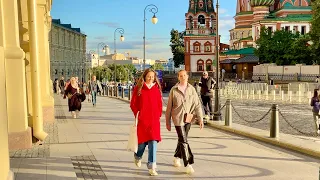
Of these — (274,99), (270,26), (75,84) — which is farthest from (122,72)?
(75,84)

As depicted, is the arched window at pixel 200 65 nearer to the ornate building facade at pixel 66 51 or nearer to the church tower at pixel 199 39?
the church tower at pixel 199 39

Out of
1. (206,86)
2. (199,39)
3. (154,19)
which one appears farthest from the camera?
(199,39)

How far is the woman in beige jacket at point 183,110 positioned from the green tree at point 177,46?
77420 mm

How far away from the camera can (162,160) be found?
802cm

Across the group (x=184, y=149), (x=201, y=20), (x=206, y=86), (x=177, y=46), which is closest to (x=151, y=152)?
(x=184, y=149)

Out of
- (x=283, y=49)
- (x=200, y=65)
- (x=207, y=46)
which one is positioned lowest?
(x=200, y=65)

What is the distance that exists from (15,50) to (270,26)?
56.2 metres

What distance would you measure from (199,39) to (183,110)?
61.6 metres

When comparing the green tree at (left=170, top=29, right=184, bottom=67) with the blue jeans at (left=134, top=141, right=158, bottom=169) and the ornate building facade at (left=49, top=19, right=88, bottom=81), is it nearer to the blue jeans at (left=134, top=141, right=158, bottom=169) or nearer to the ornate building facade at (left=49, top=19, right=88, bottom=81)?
the ornate building facade at (left=49, top=19, right=88, bottom=81)

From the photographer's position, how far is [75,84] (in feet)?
52.9

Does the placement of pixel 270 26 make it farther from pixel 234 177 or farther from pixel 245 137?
pixel 234 177

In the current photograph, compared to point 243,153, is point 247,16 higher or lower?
higher

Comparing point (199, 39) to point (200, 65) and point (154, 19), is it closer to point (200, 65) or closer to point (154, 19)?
point (200, 65)

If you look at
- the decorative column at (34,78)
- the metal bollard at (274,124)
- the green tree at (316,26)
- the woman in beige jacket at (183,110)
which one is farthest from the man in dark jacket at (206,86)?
the green tree at (316,26)
